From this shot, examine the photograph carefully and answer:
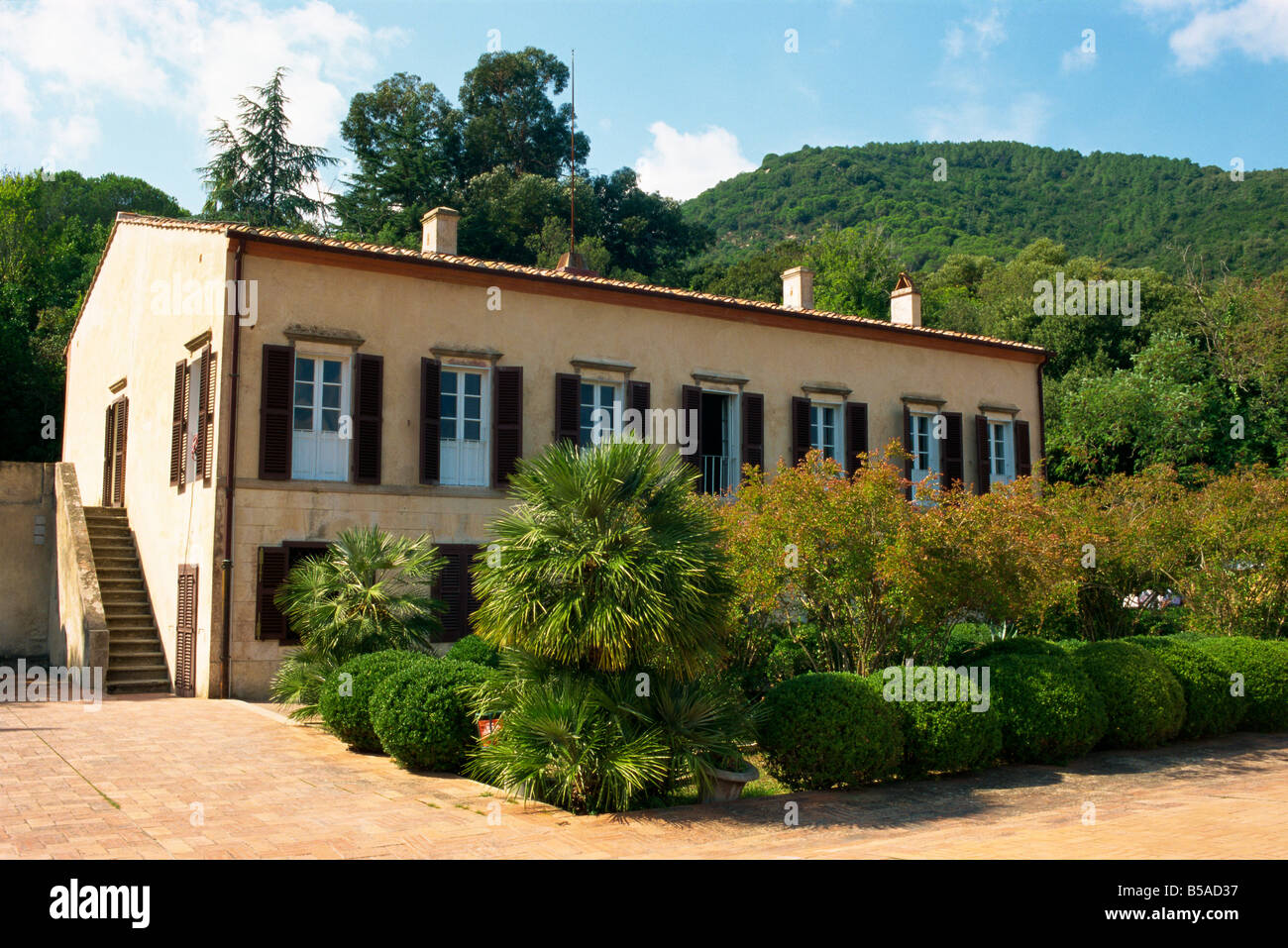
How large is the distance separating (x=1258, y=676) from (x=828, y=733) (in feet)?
25.4

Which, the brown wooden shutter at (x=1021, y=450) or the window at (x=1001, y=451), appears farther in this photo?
the brown wooden shutter at (x=1021, y=450)

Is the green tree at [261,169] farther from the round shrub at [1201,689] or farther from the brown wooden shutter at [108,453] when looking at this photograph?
Result: the round shrub at [1201,689]

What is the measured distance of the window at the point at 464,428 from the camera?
17344 millimetres

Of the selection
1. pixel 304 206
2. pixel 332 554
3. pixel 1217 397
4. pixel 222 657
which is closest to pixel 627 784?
pixel 332 554

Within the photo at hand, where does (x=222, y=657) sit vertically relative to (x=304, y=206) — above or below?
below

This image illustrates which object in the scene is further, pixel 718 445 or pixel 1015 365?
pixel 1015 365

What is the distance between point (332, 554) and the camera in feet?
44.6

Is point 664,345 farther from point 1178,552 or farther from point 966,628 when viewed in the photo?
point 1178,552

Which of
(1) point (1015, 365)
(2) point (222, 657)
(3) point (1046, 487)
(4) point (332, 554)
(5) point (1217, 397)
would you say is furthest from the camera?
(5) point (1217, 397)

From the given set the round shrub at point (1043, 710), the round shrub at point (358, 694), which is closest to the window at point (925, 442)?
the round shrub at point (1043, 710)

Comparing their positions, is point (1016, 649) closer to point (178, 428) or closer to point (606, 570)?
point (606, 570)

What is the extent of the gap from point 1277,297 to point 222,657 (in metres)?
32.5

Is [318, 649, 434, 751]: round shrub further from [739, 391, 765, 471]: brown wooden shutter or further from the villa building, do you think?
[739, 391, 765, 471]: brown wooden shutter

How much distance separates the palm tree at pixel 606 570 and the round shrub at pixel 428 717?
1.03 metres
